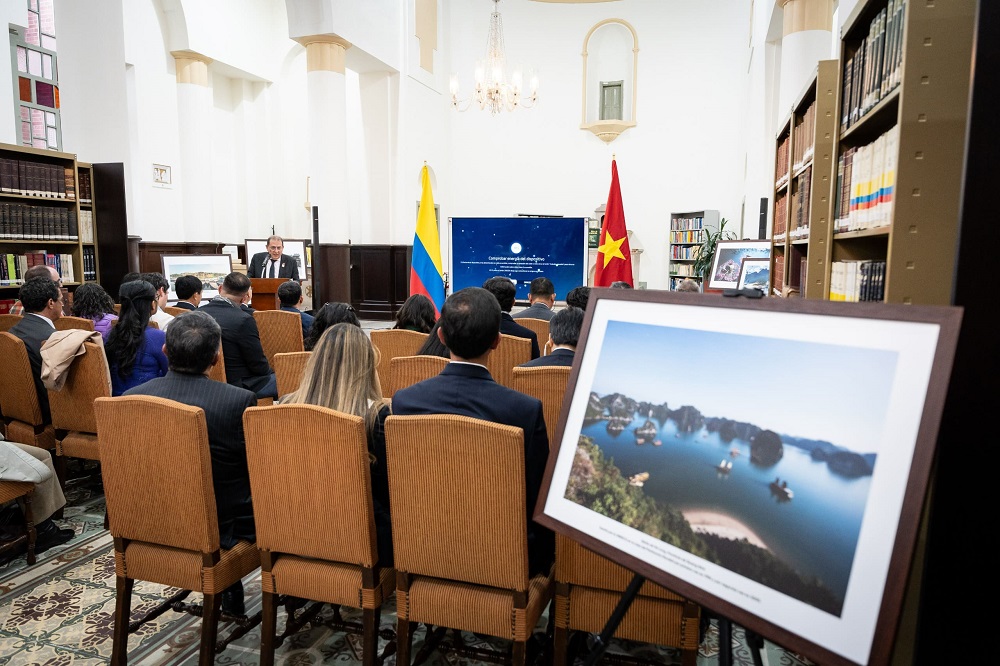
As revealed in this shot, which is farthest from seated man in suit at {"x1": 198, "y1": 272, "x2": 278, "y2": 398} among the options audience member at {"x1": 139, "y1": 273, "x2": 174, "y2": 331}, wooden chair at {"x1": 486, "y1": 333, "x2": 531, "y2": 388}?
wooden chair at {"x1": 486, "y1": 333, "x2": 531, "y2": 388}

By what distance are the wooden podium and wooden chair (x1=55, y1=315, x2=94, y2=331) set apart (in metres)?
3.13

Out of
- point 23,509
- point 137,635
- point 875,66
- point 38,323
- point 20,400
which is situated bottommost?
point 137,635

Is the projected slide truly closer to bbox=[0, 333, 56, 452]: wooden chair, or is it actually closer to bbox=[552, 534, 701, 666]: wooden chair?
bbox=[0, 333, 56, 452]: wooden chair

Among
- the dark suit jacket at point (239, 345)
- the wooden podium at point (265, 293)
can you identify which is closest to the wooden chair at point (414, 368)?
the dark suit jacket at point (239, 345)

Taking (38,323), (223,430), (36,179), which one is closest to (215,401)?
(223,430)

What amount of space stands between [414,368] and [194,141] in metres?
9.05

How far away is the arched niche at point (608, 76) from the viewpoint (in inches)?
499

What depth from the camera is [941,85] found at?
4.86 feet

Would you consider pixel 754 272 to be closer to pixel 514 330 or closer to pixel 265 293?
pixel 514 330

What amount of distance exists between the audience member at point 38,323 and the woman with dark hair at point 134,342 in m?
0.33

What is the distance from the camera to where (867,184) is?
194 cm

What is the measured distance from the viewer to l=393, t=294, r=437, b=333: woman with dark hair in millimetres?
4012

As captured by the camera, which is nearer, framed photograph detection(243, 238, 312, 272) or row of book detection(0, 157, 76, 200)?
row of book detection(0, 157, 76, 200)

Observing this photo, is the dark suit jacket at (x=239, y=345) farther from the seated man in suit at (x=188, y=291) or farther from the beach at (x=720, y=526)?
the beach at (x=720, y=526)
